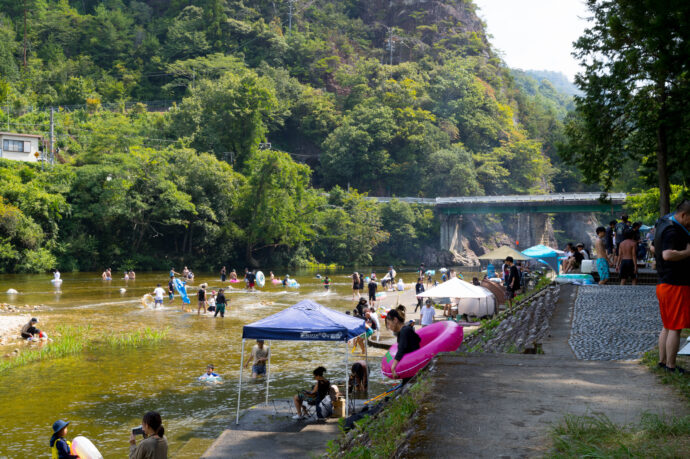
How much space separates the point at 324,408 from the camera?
12164mm

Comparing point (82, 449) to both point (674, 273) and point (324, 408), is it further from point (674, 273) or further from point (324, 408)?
point (674, 273)

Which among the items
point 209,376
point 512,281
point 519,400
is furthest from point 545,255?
point 519,400

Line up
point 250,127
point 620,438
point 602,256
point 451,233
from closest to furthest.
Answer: point 620,438, point 602,256, point 250,127, point 451,233

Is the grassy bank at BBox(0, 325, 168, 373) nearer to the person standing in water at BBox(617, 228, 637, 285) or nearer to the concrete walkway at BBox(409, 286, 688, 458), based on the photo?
the concrete walkway at BBox(409, 286, 688, 458)

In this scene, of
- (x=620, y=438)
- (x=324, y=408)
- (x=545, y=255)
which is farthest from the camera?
(x=545, y=255)

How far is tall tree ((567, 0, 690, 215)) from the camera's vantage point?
18203 mm

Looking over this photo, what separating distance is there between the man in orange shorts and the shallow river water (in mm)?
9111

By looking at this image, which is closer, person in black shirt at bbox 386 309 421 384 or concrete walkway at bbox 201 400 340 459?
person in black shirt at bbox 386 309 421 384

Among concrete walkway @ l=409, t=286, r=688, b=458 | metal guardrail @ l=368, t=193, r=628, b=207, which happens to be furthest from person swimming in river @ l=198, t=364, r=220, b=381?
metal guardrail @ l=368, t=193, r=628, b=207

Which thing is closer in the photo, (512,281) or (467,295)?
(467,295)

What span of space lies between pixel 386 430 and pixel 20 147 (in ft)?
223

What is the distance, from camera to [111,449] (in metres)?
11.8

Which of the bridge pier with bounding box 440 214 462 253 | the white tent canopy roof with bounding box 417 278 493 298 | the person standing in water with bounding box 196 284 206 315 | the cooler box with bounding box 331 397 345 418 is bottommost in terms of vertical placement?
the cooler box with bounding box 331 397 345 418


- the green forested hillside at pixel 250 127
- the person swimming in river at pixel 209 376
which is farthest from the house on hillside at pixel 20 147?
the person swimming in river at pixel 209 376
